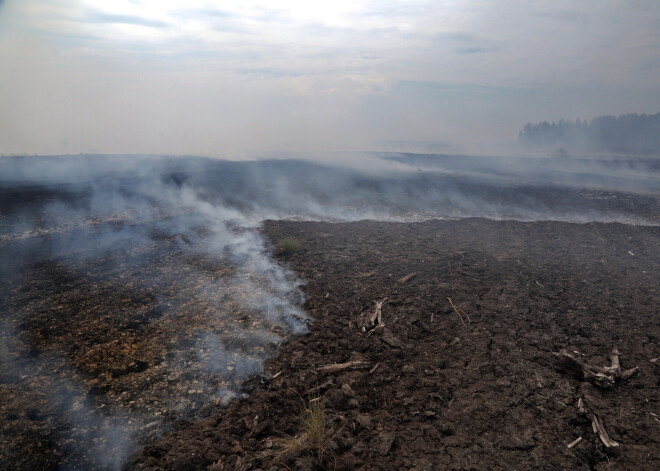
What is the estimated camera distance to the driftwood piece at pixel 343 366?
187 inches

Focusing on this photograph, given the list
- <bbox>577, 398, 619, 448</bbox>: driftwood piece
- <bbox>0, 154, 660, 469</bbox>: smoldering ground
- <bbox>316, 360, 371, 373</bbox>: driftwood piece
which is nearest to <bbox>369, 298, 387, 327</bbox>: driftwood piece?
<bbox>316, 360, 371, 373</bbox>: driftwood piece

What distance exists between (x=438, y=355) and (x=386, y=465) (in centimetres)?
214

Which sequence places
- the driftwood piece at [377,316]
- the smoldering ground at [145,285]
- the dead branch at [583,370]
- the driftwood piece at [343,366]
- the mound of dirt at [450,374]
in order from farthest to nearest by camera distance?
the driftwood piece at [377,316] < the driftwood piece at [343,366] < the dead branch at [583,370] < the smoldering ground at [145,285] < the mound of dirt at [450,374]

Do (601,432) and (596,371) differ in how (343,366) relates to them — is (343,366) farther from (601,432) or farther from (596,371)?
(596,371)

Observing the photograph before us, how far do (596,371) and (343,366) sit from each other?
3.23 meters

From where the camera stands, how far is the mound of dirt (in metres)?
3.37

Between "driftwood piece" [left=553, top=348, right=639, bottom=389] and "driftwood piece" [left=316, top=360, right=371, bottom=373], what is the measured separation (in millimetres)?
2592

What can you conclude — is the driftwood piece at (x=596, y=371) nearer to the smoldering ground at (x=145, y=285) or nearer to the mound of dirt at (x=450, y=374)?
the mound of dirt at (x=450, y=374)

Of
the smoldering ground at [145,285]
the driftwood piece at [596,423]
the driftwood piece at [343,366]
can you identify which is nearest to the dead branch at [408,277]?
the smoldering ground at [145,285]

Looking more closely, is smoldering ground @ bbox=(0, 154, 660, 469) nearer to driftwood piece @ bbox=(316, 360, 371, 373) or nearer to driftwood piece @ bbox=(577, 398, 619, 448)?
driftwood piece @ bbox=(316, 360, 371, 373)

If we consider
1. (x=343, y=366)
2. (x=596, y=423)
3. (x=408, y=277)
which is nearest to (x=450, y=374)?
(x=343, y=366)

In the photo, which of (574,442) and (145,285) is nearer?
(574,442)

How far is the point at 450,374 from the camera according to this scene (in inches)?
181

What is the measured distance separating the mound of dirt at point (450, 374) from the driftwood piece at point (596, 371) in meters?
0.08
